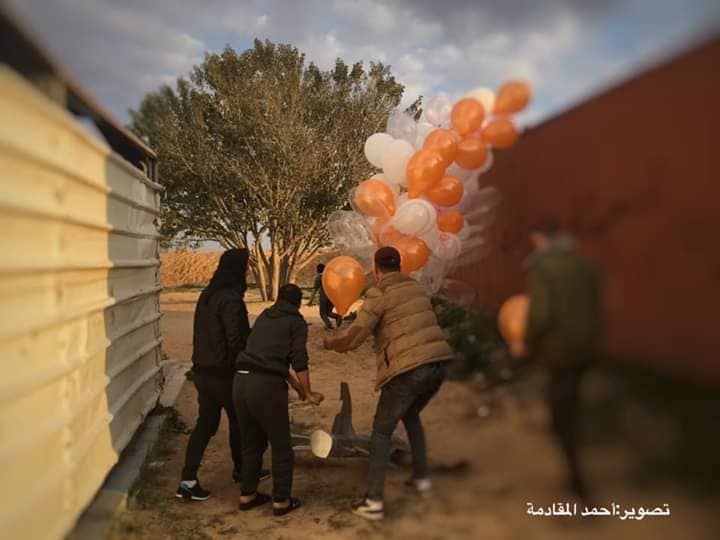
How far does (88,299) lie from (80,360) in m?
0.36

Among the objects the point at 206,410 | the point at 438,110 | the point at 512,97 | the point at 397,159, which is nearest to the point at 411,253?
the point at 397,159

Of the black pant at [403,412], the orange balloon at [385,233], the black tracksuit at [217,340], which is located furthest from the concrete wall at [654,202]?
the black tracksuit at [217,340]

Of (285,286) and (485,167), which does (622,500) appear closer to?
(485,167)

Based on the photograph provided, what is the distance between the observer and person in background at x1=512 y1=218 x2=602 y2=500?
3.55 feet

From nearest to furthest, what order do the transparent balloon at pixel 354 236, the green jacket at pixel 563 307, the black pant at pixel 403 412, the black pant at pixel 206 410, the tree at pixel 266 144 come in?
the green jacket at pixel 563 307, the black pant at pixel 403 412, the tree at pixel 266 144, the transparent balloon at pixel 354 236, the black pant at pixel 206 410

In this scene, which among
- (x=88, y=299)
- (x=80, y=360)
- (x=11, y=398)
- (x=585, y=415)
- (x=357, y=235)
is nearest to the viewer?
(x=585, y=415)

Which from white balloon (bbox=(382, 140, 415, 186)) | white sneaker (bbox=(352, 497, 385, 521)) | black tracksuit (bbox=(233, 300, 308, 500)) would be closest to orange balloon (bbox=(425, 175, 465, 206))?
white balloon (bbox=(382, 140, 415, 186))

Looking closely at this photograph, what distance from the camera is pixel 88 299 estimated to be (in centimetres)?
285

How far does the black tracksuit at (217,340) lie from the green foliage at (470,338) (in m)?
1.85

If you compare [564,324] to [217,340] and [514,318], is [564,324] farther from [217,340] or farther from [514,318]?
[217,340]

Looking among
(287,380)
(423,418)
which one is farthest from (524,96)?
(287,380)

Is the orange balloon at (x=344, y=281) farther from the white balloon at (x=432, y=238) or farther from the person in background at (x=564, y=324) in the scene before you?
the person in background at (x=564, y=324)

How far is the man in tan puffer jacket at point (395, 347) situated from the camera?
2299mm

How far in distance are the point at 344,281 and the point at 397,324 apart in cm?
46
